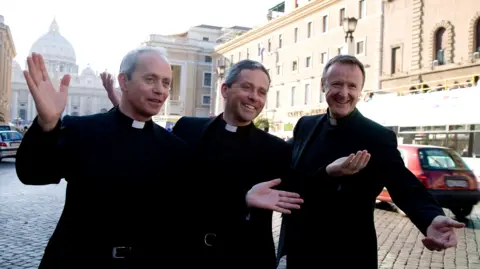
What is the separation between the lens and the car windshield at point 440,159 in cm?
1127

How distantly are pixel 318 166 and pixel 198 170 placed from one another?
2.54 ft

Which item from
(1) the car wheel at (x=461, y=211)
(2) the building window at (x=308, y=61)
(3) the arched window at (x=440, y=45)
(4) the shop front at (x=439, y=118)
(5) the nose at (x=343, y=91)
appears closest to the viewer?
(5) the nose at (x=343, y=91)

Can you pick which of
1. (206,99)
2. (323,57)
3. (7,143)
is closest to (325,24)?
(323,57)

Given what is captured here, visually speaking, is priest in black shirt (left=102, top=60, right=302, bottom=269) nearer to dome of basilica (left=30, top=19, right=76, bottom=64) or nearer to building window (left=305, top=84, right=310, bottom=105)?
building window (left=305, top=84, right=310, bottom=105)

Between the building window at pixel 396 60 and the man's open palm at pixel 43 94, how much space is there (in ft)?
109

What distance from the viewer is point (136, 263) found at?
2.82 metres

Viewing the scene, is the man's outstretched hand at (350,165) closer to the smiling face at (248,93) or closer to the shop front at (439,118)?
the smiling face at (248,93)

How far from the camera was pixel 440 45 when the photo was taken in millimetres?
30484

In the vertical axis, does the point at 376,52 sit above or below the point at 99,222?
above

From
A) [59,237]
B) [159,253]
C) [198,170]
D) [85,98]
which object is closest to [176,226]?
[159,253]

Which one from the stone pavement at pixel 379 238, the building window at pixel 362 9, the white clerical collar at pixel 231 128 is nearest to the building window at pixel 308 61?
the building window at pixel 362 9

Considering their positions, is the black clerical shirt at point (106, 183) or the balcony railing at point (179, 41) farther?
the balcony railing at point (179, 41)

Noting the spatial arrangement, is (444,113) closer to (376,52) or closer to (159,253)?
(159,253)

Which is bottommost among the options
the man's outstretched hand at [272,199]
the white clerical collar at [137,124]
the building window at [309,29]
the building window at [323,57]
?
the man's outstretched hand at [272,199]
